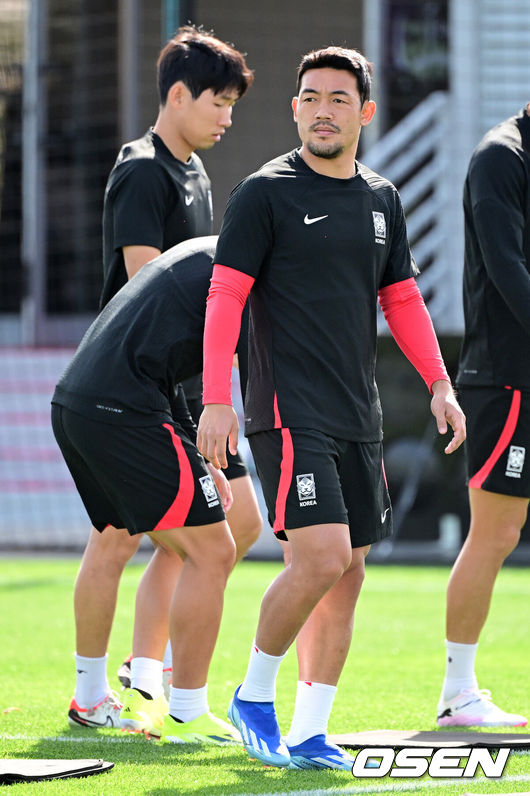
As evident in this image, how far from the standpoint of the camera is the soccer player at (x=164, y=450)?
13.1 feet

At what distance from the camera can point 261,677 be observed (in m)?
3.67

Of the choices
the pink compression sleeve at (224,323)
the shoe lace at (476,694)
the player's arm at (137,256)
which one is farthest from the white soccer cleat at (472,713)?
the player's arm at (137,256)


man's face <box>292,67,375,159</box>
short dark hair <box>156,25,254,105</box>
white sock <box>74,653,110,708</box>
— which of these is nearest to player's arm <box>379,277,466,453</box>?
man's face <box>292,67,375,159</box>

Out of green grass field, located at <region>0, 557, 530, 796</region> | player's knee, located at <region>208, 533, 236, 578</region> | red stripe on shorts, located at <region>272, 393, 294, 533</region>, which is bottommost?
green grass field, located at <region>0, 557, 530, 796</region>

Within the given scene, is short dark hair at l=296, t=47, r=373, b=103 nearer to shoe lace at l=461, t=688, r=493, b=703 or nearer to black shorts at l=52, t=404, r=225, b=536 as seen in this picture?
black shorts at l=52, t=404, r=225, b=536

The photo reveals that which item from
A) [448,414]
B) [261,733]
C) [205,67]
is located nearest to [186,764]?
[261,733]

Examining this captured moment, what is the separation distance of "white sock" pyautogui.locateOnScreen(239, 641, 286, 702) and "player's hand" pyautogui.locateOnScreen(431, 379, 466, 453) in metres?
0.75

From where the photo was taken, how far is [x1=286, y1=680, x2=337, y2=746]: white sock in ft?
12.1

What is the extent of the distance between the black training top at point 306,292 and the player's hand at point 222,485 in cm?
48

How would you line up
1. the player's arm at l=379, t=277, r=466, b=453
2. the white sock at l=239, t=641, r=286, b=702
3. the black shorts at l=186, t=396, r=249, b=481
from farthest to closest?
1. the black shorts at l=186, t=396, r=249, b=481
2. the player's arm at l=379, t=277, r=466, b=453
3. the white sock at l=239, t=641, r=286, b=702

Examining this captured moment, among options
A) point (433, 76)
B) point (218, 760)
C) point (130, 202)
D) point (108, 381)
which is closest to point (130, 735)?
point (218, 760)

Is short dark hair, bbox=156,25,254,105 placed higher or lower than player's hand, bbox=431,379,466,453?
higher

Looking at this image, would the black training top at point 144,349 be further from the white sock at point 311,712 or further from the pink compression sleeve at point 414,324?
the white sock at point 311,712

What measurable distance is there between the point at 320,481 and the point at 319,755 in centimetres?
74
